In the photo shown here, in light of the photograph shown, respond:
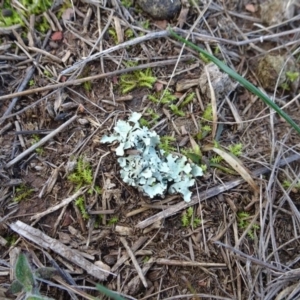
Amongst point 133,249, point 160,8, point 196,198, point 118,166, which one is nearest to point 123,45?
point 160,8

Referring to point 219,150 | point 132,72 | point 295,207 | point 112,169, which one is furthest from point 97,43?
point 295,207

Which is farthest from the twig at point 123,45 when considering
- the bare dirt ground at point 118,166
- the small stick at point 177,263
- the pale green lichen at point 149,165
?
the small stick at point 177,263

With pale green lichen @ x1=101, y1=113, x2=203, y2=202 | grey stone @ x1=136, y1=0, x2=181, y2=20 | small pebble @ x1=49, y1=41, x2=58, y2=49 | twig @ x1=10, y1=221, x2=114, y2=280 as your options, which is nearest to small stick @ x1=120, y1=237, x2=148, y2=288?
twig @ x1=10, y1=221, x2=114, y2=280

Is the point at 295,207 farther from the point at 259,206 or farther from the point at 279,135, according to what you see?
the point at 279,135

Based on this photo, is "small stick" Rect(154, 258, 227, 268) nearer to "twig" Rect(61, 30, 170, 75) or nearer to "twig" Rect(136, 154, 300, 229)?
"twig" Rect(136, 154, 300, 229)

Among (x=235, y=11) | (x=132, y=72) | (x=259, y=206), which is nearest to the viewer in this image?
(x=259, y=206)

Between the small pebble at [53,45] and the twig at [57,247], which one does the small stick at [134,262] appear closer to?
the twig at [57,247]

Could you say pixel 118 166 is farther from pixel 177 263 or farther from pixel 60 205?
pixel 177 263

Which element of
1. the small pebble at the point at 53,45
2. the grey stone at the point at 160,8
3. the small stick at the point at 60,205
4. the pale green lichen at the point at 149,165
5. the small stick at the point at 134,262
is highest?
the grey stone at the point at 160,8
